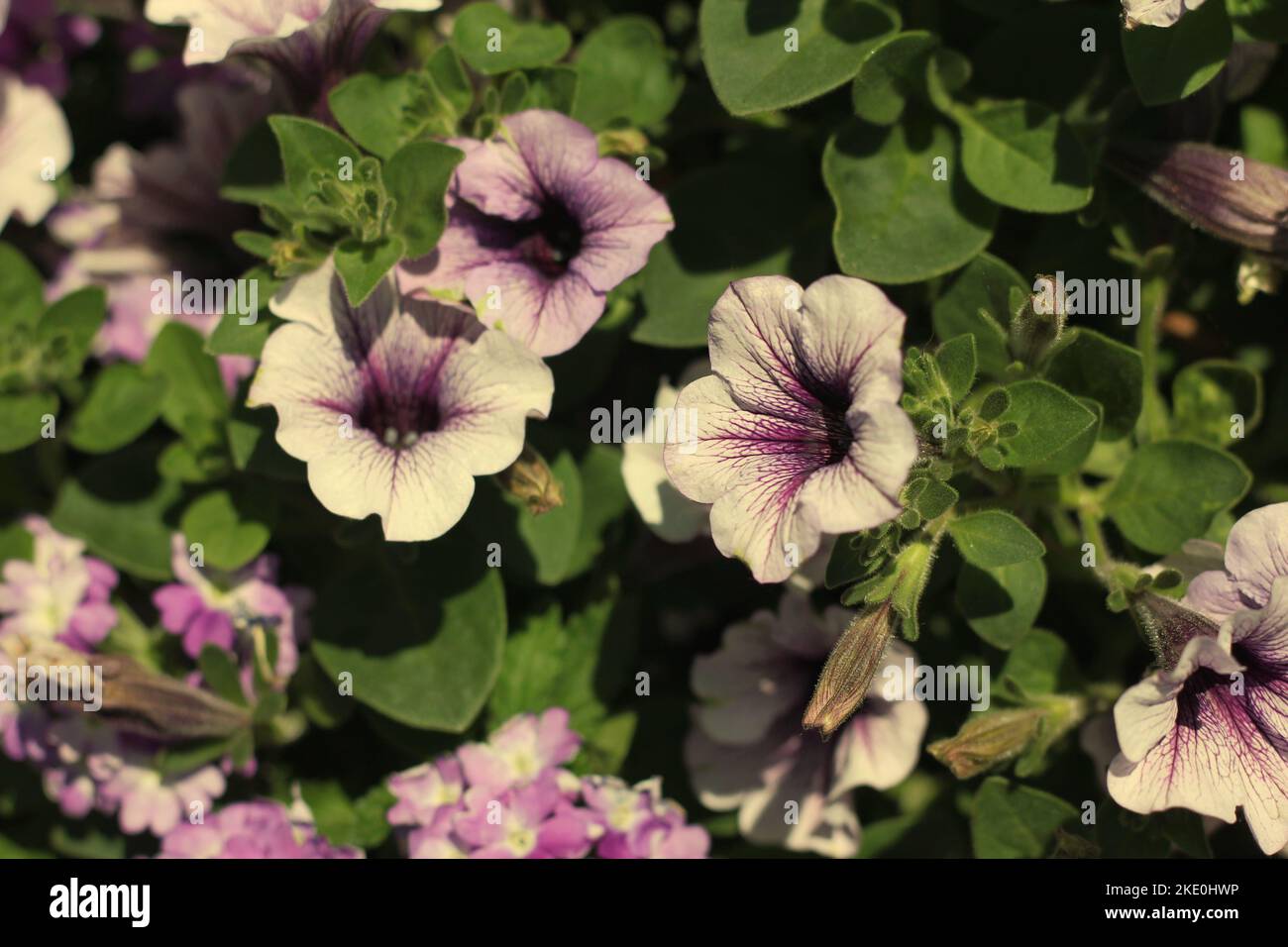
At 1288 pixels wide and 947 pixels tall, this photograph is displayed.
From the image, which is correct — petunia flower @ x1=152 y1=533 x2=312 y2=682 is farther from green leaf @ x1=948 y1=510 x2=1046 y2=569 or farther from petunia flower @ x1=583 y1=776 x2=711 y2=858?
green leaf @ x1=948 y1=510 x2=1046 y2=569

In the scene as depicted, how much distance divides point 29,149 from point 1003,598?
212 centimetres

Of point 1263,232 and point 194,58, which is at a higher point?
point 194,58

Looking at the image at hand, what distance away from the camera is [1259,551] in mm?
1702

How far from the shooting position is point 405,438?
6.40 ft

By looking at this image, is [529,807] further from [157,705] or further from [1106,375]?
[1106,375]

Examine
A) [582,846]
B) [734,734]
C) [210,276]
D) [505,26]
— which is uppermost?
[505,26]

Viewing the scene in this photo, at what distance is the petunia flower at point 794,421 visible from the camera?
1548mm

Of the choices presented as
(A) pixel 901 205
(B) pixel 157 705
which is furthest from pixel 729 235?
(B) pixel 157 705

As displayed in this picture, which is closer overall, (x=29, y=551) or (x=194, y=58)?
(x=194, y=58)

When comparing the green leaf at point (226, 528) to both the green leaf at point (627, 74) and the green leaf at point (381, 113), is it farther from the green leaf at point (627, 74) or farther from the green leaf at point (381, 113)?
the green leaf at point (627, 74)

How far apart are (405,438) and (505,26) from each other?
75 centimetres

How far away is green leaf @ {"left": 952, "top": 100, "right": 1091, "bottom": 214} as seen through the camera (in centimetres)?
199

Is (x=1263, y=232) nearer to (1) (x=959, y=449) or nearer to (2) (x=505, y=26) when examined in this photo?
(1) (x=959, y=449)

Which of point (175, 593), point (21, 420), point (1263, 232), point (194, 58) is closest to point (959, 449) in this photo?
point (1263, 232)
